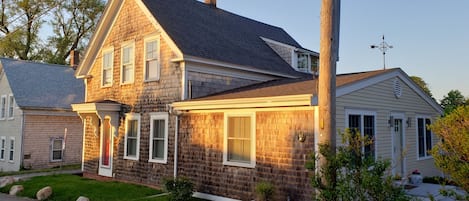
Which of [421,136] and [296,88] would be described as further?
[421,136]

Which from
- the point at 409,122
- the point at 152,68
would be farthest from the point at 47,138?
the point at 409,122

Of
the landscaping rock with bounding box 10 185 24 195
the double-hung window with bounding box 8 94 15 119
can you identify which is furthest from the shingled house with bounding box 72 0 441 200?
the double-hung window with bounding box 8 94 15 119

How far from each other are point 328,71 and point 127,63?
1093cm

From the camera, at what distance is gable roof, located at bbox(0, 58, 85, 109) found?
22828 mm

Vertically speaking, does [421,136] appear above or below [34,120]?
below

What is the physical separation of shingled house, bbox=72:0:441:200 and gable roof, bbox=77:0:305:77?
70 millimetres

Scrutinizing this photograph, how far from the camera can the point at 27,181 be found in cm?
1515

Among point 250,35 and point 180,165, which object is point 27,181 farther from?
point 250,35

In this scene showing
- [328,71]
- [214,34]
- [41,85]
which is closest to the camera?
[328,71]

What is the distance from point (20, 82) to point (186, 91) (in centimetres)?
1608

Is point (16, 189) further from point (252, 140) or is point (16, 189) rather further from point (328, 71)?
point (328, 71)

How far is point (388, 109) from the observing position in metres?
11.5

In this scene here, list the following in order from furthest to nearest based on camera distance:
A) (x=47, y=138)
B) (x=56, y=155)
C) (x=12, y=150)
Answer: (x=56, y=155) → (x=12, y=150) → (x=47, y=138)

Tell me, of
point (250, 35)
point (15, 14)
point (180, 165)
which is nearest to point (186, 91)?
point (180, 165)
